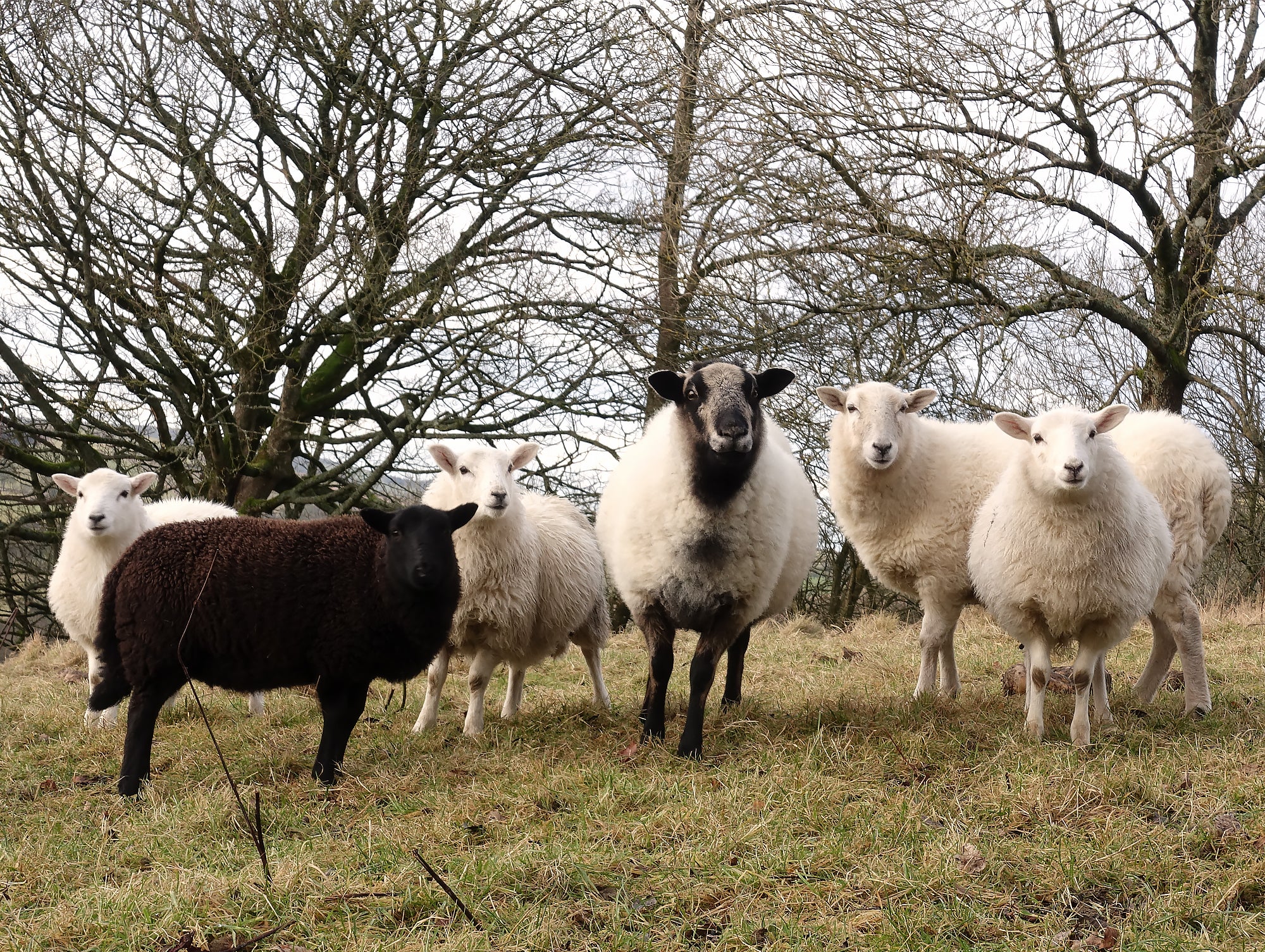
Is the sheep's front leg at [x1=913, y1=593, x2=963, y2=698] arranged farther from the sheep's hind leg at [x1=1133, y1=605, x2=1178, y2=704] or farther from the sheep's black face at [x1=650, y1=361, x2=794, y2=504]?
the sheep's black face at [x1=650, y1=361, x2=794, y2=504]

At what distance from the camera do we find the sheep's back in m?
5.22

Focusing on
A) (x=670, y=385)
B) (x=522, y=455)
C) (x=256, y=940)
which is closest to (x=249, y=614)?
(x=522, y=455)

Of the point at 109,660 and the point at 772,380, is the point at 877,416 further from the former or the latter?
the point at 109,660

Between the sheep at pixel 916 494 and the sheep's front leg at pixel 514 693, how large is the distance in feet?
8.29

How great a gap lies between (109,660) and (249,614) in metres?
0.86

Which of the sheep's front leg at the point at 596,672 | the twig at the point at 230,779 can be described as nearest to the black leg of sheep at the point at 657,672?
the sheep's front leg at the point at 596,672

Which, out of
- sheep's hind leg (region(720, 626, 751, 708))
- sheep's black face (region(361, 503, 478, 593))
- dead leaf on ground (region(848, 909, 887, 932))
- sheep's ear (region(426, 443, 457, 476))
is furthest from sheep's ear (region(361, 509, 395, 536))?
dead leaf on ground (region(848, 909, 887, 932))

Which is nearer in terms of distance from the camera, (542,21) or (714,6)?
(714,6)

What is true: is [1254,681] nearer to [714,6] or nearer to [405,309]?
[714,6]

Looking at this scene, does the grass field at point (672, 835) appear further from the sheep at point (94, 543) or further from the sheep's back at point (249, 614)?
the sheep at point (94, 543)

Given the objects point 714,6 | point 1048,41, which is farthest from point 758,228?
point 1048,41

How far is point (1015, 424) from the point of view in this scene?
19.4 feet

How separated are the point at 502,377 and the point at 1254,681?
881 cm

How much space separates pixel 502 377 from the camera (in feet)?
43.5
